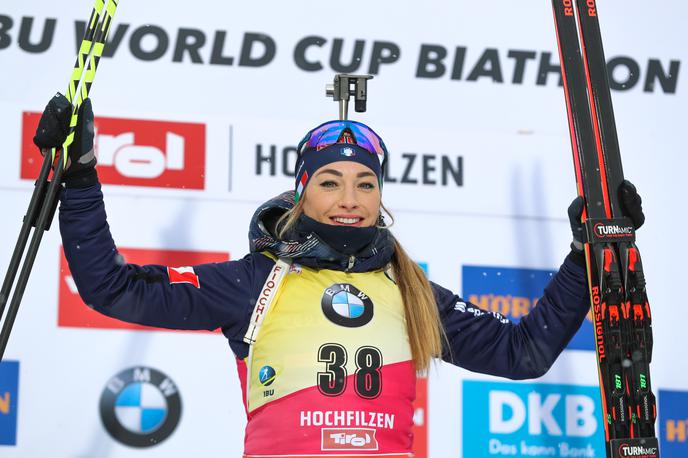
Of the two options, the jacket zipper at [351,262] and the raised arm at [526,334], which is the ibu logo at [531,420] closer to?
the raised arm at [526,334]

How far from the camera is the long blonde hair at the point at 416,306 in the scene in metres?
2.53

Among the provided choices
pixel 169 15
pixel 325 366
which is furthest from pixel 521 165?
pixel 325 366

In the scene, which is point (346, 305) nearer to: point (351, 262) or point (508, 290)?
point (351, 262)

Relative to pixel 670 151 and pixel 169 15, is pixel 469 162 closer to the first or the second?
pixel 670 151

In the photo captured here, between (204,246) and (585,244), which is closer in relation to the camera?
(585,244)

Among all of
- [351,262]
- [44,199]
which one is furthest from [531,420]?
[44,199]

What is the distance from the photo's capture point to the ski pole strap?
8.23 feet

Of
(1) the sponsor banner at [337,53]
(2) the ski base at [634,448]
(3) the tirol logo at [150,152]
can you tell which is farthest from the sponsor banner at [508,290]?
(2) the ski base at [634,448]

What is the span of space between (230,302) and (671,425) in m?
1.97

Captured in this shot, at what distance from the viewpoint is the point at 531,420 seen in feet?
12.3

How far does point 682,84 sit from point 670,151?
255 millimetres

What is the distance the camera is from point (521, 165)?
385cm

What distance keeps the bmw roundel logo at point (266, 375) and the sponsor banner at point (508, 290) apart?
1.36 metres

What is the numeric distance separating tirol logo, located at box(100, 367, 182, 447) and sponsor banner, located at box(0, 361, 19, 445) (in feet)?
0.81
